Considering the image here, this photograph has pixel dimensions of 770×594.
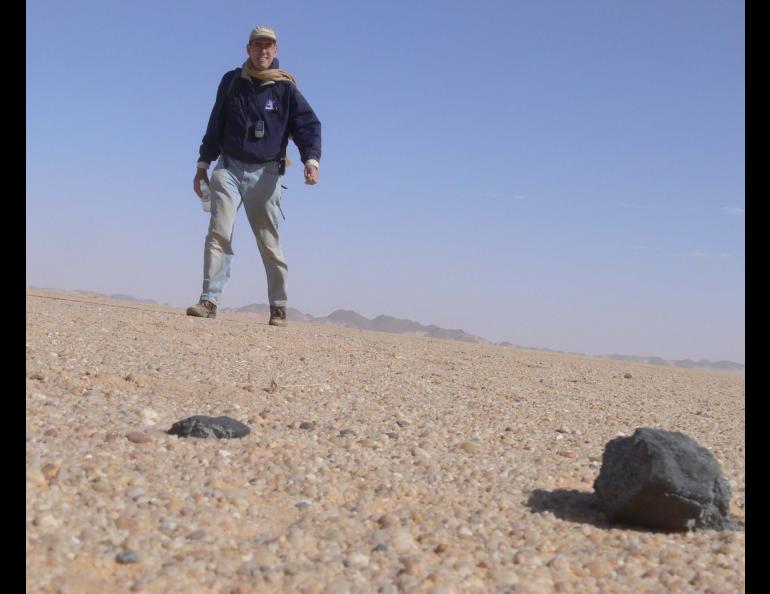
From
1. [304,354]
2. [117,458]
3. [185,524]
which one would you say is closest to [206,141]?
[304,354]


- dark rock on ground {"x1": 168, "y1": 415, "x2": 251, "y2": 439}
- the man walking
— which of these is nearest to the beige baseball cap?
the man walking

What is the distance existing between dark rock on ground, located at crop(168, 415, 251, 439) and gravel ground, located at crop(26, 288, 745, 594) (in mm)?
65

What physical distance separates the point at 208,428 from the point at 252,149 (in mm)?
3948

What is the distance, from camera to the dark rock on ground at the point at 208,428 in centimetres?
296

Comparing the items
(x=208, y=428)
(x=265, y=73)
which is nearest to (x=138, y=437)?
(x=208, y=428)

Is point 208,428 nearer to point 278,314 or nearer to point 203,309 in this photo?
point 203,309

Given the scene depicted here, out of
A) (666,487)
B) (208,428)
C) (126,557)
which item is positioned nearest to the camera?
(126,557)

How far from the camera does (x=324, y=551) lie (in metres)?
2.13

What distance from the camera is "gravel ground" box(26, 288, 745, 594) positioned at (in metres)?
2.03

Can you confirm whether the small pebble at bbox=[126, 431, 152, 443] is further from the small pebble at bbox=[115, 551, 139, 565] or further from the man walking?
the man walking

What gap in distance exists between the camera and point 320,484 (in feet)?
8.61

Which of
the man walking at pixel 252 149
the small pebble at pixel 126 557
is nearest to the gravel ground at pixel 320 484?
the small pebble at pixel 126 557
